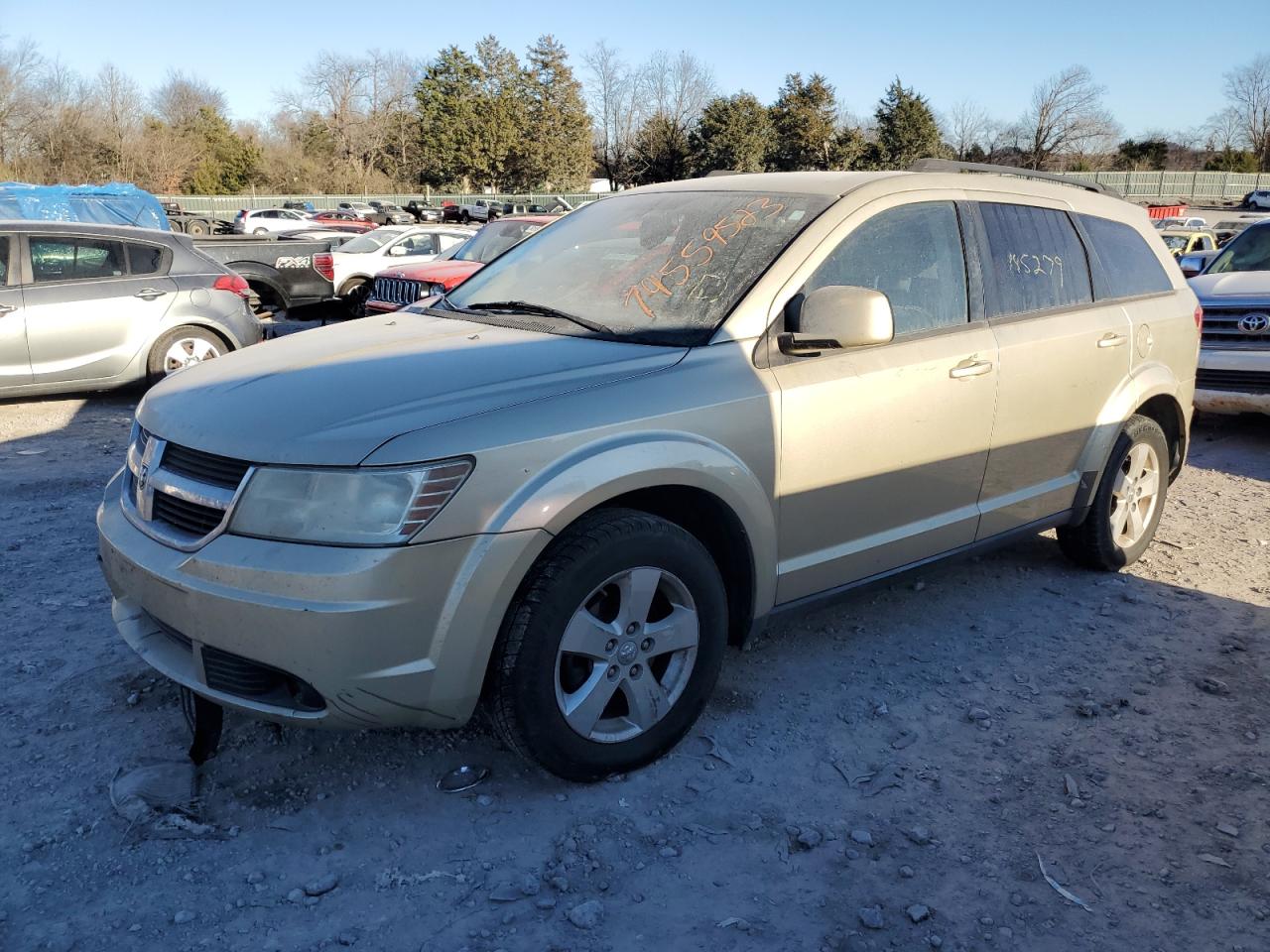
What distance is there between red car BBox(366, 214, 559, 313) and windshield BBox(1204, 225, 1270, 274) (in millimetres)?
6616

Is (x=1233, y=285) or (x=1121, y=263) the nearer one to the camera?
(x=1121, y=263)

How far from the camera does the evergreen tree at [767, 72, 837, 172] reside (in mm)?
56969

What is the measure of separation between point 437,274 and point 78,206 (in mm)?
15227

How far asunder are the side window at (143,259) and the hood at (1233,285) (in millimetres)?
8637

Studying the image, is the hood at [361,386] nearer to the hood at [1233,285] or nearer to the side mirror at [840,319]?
the side mirror at [840,319]

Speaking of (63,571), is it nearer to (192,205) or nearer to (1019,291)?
(1019,291)

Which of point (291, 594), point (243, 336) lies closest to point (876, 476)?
point (291, 594)

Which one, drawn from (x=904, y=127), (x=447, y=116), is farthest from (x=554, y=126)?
(x=904, y=127)

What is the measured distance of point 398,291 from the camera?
11234 mm

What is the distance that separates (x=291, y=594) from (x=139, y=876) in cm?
85

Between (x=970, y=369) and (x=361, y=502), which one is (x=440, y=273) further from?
(x=361, y=502)

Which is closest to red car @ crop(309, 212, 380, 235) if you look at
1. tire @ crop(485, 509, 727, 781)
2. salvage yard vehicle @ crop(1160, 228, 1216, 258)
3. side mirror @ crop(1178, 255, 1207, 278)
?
salvage yard vehicle @ crop(1160, 228, 1216, 258)

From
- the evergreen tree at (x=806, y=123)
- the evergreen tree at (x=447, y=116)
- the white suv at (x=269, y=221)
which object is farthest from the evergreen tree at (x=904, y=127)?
the white suv at (x=269, y=221)

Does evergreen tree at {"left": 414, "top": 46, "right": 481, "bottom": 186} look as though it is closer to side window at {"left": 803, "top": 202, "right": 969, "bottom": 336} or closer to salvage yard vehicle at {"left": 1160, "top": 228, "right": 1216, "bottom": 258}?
salvage yard vehicle at {"left": 1160, "top": 228, "right": 1216, "bottom": 258}
